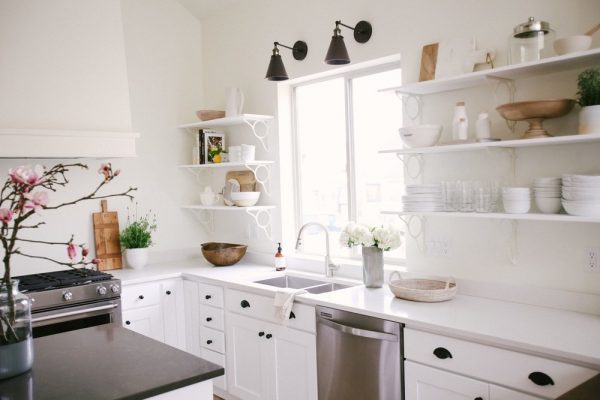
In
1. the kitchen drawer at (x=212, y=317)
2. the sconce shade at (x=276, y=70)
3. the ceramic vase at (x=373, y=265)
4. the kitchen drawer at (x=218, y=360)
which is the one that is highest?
the sconce shade at (x=276, y=70)

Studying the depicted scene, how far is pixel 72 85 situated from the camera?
11.1 feet

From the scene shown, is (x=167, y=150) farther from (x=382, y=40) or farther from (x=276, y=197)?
(x=382, y=40)

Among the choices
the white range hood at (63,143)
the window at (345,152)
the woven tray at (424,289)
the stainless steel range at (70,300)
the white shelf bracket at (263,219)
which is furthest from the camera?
the white shelf bracket at (263,219)

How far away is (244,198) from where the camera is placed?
3.89 metres

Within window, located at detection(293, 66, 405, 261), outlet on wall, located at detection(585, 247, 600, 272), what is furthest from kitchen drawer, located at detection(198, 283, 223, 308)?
outlet on wall, located at detection(585, 247, 600, 272)

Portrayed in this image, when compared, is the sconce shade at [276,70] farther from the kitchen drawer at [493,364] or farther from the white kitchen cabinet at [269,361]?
the kitchen drawer at [493,364]

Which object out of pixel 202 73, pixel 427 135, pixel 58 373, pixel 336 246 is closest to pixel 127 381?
pixel 58 373

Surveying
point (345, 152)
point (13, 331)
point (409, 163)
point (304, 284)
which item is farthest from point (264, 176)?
point (13, 331)

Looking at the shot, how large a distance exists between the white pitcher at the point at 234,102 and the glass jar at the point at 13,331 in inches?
99.9

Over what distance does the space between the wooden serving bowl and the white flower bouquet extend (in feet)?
2.78

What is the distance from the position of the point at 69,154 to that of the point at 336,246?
1.83 metres

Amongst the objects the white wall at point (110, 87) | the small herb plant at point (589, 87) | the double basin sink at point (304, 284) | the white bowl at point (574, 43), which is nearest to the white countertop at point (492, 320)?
the double basin sink at point (304, 284)

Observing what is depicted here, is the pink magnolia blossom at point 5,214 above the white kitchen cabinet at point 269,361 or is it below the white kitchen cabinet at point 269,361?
above

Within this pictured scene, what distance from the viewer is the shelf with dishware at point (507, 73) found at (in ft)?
7.09
